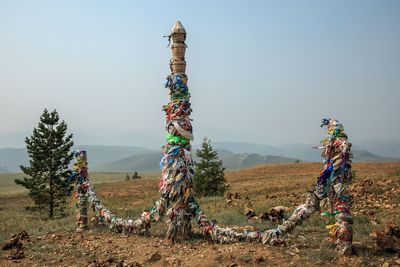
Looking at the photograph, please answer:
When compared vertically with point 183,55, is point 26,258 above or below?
below

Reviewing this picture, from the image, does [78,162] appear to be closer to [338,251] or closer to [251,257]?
[251,257]

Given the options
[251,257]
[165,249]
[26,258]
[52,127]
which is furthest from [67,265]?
[52,127]

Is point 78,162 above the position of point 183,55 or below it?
below

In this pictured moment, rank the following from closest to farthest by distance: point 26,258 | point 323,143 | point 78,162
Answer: point 323,143
point 26,258
point 78,162

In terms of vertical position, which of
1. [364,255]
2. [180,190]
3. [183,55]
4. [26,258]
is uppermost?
[183,55]

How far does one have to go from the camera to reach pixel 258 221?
34.6 ft

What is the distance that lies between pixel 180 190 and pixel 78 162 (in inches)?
174

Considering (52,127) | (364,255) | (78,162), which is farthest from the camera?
(52,127)

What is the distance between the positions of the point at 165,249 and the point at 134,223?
1.98 metres

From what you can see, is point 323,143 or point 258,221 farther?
point 258,221

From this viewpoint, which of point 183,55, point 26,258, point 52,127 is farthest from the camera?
point 52,127

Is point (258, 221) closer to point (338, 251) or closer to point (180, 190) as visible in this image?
point (180, 190)

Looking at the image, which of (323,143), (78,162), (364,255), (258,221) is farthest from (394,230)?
(78,162)

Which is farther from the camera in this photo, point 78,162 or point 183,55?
point 78,162
